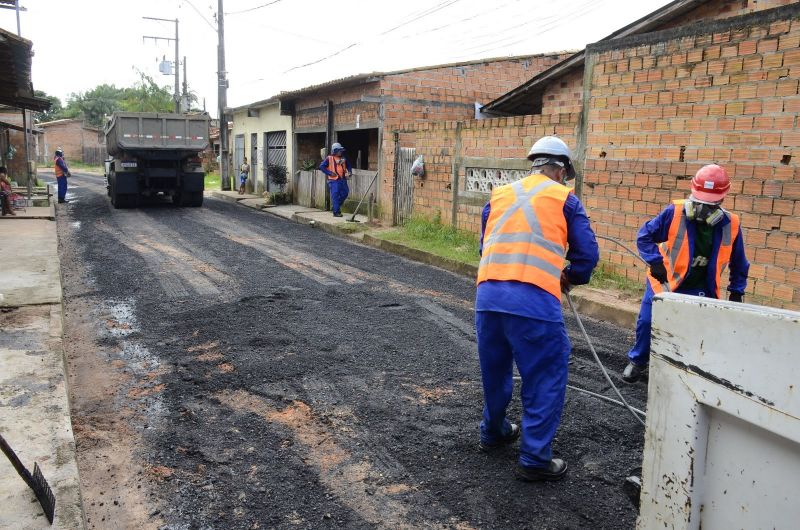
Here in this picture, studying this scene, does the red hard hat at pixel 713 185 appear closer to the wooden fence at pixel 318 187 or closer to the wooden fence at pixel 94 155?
the wooden fence at pixel 318 187

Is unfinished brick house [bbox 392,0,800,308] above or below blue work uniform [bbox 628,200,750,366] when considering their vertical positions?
above

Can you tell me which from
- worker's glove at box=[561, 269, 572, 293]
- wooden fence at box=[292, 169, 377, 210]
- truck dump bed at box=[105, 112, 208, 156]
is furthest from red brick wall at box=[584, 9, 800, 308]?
truck dump bed at box=[105, 112, 208, 156]

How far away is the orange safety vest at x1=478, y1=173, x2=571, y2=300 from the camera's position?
3156 mm

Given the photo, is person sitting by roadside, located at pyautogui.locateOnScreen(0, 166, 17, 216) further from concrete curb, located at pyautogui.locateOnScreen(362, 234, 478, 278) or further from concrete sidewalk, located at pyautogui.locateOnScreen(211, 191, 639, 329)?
concrete curb, located at pyautogui.locateOnScreen(362, 234, 478, 278)

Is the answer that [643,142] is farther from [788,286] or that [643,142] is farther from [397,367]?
[397,367]

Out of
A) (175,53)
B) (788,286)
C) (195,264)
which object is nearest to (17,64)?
(195,264)

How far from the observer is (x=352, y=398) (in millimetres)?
4324

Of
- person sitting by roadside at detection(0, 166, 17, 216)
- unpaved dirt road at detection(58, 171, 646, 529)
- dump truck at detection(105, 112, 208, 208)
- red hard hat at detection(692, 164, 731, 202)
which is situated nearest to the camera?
unpaved dirt road at detection(58, 171, 646, 529)

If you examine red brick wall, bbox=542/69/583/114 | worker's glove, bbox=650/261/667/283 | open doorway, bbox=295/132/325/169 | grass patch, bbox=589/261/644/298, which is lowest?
grass patch, bbox=589/261/644/298

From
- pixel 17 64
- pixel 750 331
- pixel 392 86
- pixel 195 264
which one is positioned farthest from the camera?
pixel 392 86

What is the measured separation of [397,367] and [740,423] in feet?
11.4

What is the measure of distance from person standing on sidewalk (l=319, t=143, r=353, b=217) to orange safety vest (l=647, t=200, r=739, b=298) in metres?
11.4

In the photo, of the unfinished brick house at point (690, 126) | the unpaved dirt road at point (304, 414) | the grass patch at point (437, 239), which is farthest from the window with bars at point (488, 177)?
the unpaved dirt road at point (304, 414)

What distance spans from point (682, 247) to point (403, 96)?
11435mm
